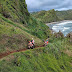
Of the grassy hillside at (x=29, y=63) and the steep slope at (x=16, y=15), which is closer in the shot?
the grassy hillside at (x=29, y=63)

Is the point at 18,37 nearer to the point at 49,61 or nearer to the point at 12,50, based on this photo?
the point at 12,50

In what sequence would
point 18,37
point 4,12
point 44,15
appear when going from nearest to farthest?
point 18,37
point 4,12
point 44,15

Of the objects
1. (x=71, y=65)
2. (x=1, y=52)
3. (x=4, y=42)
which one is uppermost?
(x=4, y=42)

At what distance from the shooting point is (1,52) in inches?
386

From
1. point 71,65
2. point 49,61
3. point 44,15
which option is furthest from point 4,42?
point 44,15

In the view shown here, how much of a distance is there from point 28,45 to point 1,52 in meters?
4.53

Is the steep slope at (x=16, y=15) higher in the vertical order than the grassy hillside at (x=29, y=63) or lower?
higher

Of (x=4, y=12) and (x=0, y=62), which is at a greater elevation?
(x=4, y=12)

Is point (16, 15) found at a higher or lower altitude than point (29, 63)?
higher

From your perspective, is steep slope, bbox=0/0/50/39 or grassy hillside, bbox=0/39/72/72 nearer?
grassy hillside, bbox=0/39/72/72

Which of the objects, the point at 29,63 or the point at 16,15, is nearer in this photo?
the point at 29,63

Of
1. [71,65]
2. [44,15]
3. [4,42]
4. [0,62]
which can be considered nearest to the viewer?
[0,62]

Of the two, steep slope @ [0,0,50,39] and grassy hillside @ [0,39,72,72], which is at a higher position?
steep slope @ [0,0,50,39]

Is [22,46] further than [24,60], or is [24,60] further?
[22,46]
